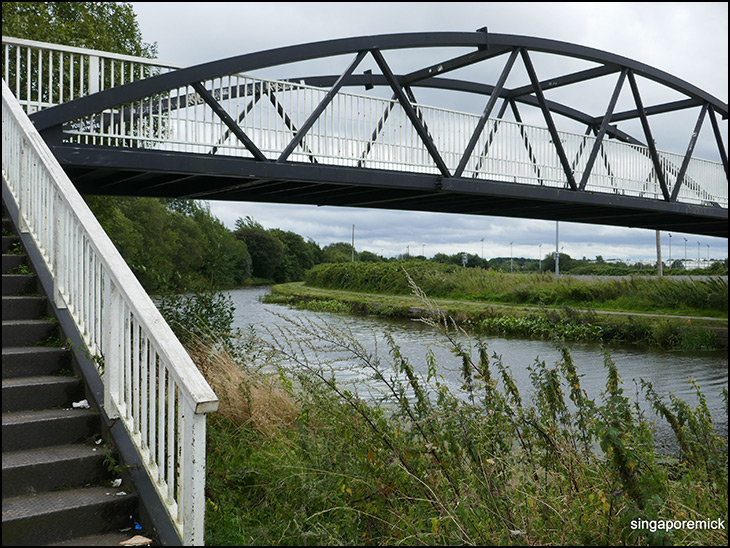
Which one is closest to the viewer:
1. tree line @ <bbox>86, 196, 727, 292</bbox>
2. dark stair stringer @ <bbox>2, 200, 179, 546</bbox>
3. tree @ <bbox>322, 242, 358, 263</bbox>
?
dark stair stringer @ <bbox>2, 200, 179, 546</bbox>

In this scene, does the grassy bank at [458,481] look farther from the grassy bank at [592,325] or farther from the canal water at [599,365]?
the grassy bank at [592,325]

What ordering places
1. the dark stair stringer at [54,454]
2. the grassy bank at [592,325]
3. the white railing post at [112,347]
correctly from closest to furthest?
1. the dark stair stringer at [54,454]
2. the white railing post at [112,347]
3. the grassy bank at [592,325]

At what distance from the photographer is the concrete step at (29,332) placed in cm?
498

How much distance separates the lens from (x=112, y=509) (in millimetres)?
3725

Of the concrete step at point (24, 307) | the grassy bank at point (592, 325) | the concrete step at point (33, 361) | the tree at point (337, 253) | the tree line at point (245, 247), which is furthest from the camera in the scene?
the tree at point (337, 253)

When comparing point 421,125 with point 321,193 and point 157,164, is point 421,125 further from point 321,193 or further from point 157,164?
point 157,164

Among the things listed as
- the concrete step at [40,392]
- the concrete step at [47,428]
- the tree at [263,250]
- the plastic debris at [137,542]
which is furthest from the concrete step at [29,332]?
the tree at [263,250]

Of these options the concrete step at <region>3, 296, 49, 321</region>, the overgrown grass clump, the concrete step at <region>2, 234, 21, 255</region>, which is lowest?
the overgrown grass clump

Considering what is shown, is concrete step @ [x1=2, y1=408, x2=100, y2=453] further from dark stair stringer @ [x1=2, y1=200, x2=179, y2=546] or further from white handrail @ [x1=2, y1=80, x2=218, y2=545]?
white handrail @ [x1=2, y1=80, x2=218, y2=545]

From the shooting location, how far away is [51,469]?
154 inches

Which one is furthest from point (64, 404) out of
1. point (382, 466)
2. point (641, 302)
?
point (641, 302)

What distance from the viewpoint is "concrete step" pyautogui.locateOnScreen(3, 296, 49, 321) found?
206 inches

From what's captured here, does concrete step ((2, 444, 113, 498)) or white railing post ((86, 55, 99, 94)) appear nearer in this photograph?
concrete step ((2, 444, 113, 498))

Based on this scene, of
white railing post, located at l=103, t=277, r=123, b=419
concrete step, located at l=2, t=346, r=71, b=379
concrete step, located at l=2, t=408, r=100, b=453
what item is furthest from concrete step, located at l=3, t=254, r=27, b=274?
white railing post, located at l=103, t=277, r=123, b=419
